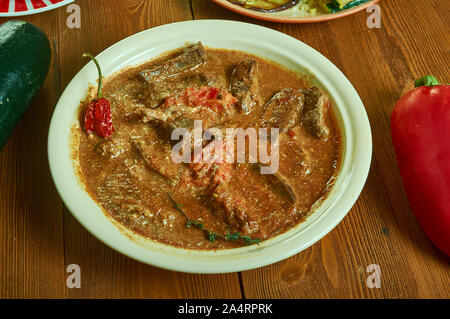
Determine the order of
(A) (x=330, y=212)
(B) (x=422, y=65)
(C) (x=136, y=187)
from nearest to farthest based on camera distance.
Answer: (A) (x=330, y=212), (C) (x=136, y=187), (B) (x=422, y=65)

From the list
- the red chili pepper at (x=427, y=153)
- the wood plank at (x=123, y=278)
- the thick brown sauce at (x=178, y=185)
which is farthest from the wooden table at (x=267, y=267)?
the thick brown sauce at (x=178, y=185)

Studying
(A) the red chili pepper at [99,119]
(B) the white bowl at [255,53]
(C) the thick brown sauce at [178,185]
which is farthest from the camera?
(A) the red chili pepper at [99,119]

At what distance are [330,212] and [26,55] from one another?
214 centimetres

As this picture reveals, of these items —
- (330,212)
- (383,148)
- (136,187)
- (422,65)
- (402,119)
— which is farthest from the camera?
(422,65)

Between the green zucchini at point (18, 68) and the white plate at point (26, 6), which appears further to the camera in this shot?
the white plate at point (26, 6)

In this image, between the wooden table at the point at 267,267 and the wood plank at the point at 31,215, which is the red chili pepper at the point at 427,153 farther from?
the wood plank at the point at 31,215

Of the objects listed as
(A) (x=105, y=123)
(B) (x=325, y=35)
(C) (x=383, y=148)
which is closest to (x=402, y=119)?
(C) (x=383, y=148)

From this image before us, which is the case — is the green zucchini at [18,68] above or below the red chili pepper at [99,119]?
above

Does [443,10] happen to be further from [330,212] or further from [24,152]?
[24,152]

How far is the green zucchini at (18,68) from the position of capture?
2.73m

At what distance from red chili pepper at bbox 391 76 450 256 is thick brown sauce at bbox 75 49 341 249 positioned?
43 centimetres

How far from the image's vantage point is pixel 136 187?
258 cm

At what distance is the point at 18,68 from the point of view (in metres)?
2.82

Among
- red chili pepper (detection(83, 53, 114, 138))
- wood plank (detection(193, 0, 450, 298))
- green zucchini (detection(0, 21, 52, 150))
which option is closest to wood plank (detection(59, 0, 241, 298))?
wood plank (detection(193, 0, 450, 298))
